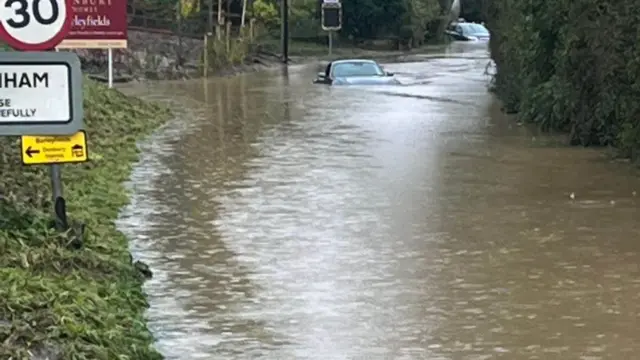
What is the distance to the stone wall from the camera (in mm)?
37969

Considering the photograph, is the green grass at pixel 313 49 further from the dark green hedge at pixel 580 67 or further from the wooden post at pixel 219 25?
the dark green hedge at pixel 580 67

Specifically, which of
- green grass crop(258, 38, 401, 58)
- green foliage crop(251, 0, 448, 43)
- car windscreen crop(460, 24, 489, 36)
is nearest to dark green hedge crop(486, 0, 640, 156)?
green grass crop(258, 38, 401, 58)

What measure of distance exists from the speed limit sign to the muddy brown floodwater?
1.77 meters

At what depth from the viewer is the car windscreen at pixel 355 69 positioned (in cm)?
3244

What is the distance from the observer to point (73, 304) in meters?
6.96

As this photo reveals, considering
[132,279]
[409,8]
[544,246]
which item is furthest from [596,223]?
[409,8]

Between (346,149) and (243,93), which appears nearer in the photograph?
(346,149)

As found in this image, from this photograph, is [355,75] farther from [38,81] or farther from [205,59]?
[38,81]

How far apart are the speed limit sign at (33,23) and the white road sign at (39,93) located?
7cm

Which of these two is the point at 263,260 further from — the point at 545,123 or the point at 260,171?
the point at 545,123

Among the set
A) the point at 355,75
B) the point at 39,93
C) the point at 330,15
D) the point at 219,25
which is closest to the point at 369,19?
the point at 330,15

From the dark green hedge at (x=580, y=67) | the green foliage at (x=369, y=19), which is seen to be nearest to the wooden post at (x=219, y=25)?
the green foliage at (x=369, y=19)

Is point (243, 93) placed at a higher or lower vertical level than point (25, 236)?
lower

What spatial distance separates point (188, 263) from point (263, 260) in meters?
0.55
